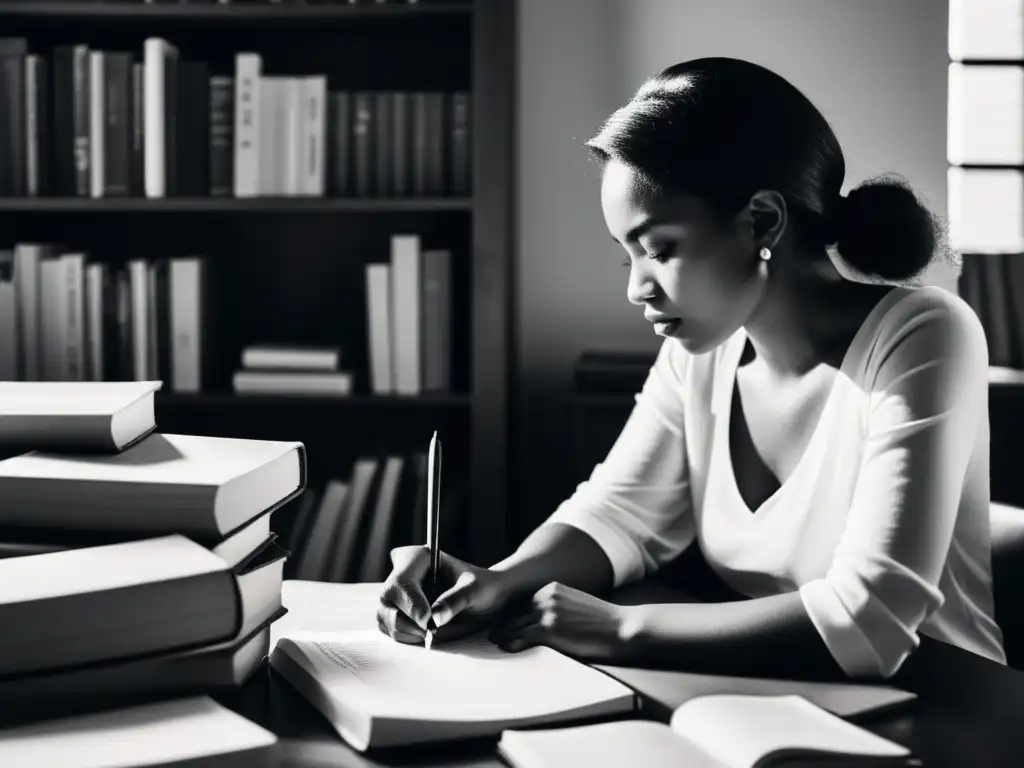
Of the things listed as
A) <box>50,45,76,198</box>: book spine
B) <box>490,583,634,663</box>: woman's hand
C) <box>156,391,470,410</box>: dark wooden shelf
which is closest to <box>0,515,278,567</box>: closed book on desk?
<box>490,583,634,663</box>: woman's hand

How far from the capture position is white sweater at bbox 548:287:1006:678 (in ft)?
2.92

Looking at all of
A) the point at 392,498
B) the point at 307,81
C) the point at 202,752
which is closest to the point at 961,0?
the point at 307,81

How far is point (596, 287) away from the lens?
263cm

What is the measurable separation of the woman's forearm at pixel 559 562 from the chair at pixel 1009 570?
15.6 inches

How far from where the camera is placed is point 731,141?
1.07m

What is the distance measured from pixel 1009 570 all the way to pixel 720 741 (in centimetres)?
65

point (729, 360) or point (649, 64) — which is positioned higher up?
point (649, 64)

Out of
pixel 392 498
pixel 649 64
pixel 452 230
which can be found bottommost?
pixel 392 498

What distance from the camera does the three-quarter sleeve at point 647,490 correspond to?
1.19 metres

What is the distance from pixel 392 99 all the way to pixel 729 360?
3.98 feet

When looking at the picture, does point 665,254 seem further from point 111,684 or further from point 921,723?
point 111,684

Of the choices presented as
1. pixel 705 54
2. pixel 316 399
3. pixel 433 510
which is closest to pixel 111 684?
pixel 433 510

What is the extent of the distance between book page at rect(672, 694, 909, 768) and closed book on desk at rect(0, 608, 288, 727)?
296 mm

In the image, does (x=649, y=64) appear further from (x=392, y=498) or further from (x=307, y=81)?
(x=392, y=498)
